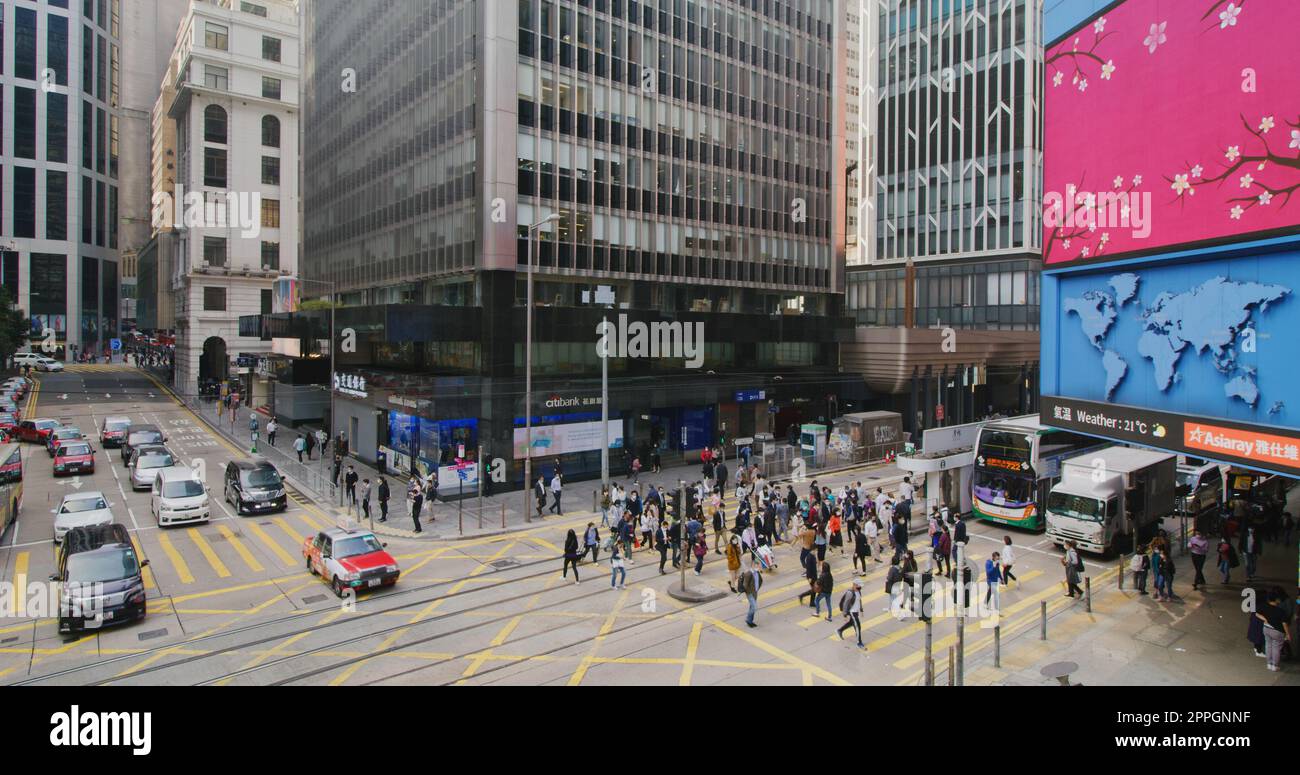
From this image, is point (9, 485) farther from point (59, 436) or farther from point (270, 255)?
point (270, 255)

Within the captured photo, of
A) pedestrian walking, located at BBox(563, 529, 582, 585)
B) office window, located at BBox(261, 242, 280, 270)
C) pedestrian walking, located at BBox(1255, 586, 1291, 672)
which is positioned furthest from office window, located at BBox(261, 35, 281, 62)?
pedestrian walking, located at BBox(1255, 586, 1291, 672)

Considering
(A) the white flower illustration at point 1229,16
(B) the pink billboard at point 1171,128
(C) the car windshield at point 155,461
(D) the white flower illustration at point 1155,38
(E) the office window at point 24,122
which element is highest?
(E) the office window at point 24,122

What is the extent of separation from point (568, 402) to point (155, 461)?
1751 cm

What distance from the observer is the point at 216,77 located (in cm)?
7175

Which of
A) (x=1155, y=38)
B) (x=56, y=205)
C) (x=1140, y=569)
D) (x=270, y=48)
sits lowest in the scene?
(x=1140, y=569)

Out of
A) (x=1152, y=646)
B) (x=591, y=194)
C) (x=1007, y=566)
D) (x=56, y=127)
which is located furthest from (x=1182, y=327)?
(x=56, y=127)

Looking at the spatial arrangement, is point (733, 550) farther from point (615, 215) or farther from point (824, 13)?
point (824, 13)

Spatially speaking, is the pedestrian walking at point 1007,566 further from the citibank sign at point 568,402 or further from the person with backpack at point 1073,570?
the citibank sign at point 568,402

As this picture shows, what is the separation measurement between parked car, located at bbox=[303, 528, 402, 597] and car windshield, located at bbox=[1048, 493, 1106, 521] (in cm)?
1870

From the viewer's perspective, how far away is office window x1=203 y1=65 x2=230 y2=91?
234ft

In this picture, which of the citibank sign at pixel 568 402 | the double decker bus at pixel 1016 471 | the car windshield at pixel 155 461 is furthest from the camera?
the citibank sign at pixel 568 402

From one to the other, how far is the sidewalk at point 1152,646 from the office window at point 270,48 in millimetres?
81973

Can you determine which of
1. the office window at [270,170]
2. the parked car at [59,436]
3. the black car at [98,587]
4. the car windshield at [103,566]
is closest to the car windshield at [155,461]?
the parked car at [59,436]

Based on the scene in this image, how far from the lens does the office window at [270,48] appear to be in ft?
242
